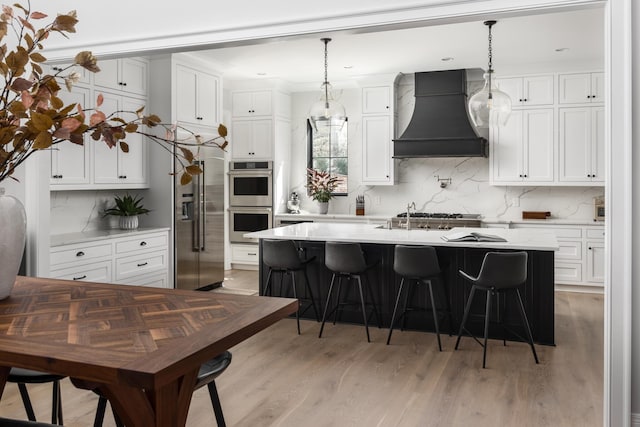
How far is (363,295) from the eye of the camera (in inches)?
195

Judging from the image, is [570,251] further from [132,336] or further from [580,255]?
[132,336]

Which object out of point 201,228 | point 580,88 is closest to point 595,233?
point 580,88

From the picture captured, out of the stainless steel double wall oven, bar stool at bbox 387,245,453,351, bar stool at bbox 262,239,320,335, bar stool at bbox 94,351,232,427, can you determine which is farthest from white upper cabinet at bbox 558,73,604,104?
bar stool at bbox 94,351,232,427

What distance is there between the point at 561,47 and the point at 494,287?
11.1ft

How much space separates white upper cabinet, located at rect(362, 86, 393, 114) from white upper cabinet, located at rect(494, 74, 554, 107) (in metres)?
1.40

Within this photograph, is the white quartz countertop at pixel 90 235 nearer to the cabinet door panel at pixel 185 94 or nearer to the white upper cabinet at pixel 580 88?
the cabinet door panel at pixel 185 94

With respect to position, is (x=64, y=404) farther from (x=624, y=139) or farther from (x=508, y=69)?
(x=508, y=69)

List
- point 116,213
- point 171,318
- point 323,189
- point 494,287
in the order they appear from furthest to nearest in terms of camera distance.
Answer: point 323,189
point 116,213
point 494,287
point 171,318

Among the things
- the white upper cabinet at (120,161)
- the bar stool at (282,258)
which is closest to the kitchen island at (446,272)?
the bar stool at (282,258)

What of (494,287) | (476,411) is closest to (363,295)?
(494,287)

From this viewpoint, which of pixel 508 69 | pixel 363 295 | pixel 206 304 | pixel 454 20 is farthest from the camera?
pixel 508 69

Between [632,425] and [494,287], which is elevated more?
[494,287]

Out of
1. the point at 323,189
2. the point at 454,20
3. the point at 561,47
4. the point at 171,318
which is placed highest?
the point at 561,47

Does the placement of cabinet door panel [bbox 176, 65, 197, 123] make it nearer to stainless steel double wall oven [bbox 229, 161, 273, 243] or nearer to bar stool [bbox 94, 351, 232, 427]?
stainless steel double wall oven [bbox 229, 161, 273, 243]
